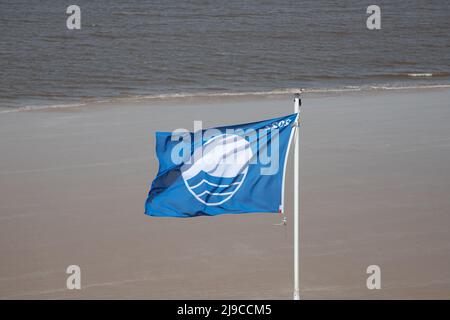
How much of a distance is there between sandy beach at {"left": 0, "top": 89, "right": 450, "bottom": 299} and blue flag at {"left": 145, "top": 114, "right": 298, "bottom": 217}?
1.45m

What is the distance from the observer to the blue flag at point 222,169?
9.02m

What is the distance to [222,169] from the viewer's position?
9.08m

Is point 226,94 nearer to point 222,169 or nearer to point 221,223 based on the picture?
point 221,223

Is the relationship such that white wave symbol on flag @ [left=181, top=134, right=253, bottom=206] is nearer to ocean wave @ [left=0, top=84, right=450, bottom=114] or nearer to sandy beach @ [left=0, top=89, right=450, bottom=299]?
sandy beach @ [left=0, top=89, right=450, bottom=299]

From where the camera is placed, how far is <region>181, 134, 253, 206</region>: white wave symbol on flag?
9047 millimetres

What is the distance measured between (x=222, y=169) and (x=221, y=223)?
127 inches

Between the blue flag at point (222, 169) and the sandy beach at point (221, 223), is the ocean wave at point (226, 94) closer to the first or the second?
the sandy beach at point (221, 223)

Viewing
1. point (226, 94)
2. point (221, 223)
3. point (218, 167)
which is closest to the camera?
point (218, 167)

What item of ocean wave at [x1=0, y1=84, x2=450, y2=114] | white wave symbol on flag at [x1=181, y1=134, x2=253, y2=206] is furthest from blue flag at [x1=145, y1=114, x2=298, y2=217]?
ocean wave at [x1=0, y1=84, x2=450, y2=114]

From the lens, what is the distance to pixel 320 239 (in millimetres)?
11680

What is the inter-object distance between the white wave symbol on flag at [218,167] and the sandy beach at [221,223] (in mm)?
1583

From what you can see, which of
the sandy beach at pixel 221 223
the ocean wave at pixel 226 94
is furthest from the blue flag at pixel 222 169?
the ocean wave at pixel 226 94

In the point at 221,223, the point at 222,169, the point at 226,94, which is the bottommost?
the point at 221,223

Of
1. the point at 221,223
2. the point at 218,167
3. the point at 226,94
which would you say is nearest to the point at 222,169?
the point at 218,167
